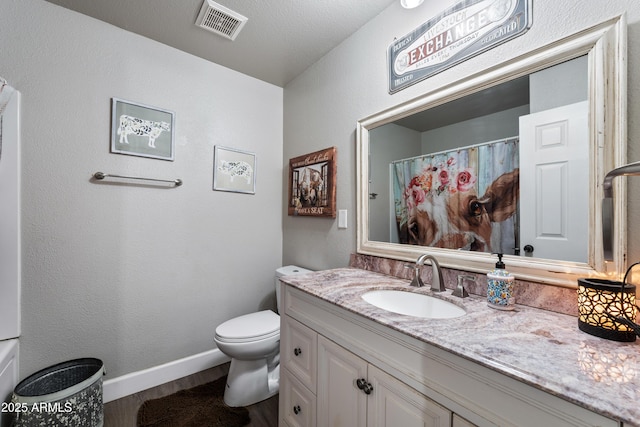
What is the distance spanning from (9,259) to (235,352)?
127 centimetres

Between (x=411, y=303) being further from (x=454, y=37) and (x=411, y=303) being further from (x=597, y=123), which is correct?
(x=454, y=37)

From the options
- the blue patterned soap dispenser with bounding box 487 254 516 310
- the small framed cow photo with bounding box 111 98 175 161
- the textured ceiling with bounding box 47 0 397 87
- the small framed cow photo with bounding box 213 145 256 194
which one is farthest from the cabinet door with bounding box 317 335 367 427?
the textured ceiling with bounding box 47 0 397 87

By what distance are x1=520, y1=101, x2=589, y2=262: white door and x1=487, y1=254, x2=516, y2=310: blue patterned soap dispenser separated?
0.16 meters

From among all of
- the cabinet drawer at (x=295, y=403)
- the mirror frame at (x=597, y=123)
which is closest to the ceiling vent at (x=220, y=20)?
the mirror frame at (x=597, y=123)

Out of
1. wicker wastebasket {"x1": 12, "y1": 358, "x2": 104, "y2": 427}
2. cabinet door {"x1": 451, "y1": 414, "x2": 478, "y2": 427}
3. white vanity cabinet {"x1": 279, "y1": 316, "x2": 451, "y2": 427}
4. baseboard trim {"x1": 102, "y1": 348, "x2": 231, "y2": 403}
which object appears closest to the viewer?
cabinet door {"x1": 451, "y1": 414, "x2": 478, "y2": 427}

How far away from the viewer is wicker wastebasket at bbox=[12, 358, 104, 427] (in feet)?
3.95

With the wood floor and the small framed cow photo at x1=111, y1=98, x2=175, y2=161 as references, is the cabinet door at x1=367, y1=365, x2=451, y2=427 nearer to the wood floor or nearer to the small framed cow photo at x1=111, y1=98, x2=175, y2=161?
the wood floor

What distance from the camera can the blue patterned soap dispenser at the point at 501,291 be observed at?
A: 925 mm

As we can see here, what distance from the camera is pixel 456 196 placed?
1.25m

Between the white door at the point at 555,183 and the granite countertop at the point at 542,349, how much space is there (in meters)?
0.25

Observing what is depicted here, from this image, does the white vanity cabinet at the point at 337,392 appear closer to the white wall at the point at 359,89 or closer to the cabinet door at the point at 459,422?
the cabinet door at the point at 459,422

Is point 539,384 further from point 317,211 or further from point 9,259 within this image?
point 9,259

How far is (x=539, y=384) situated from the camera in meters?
0.52

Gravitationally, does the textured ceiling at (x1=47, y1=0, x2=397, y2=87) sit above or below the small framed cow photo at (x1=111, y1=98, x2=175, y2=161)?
above
